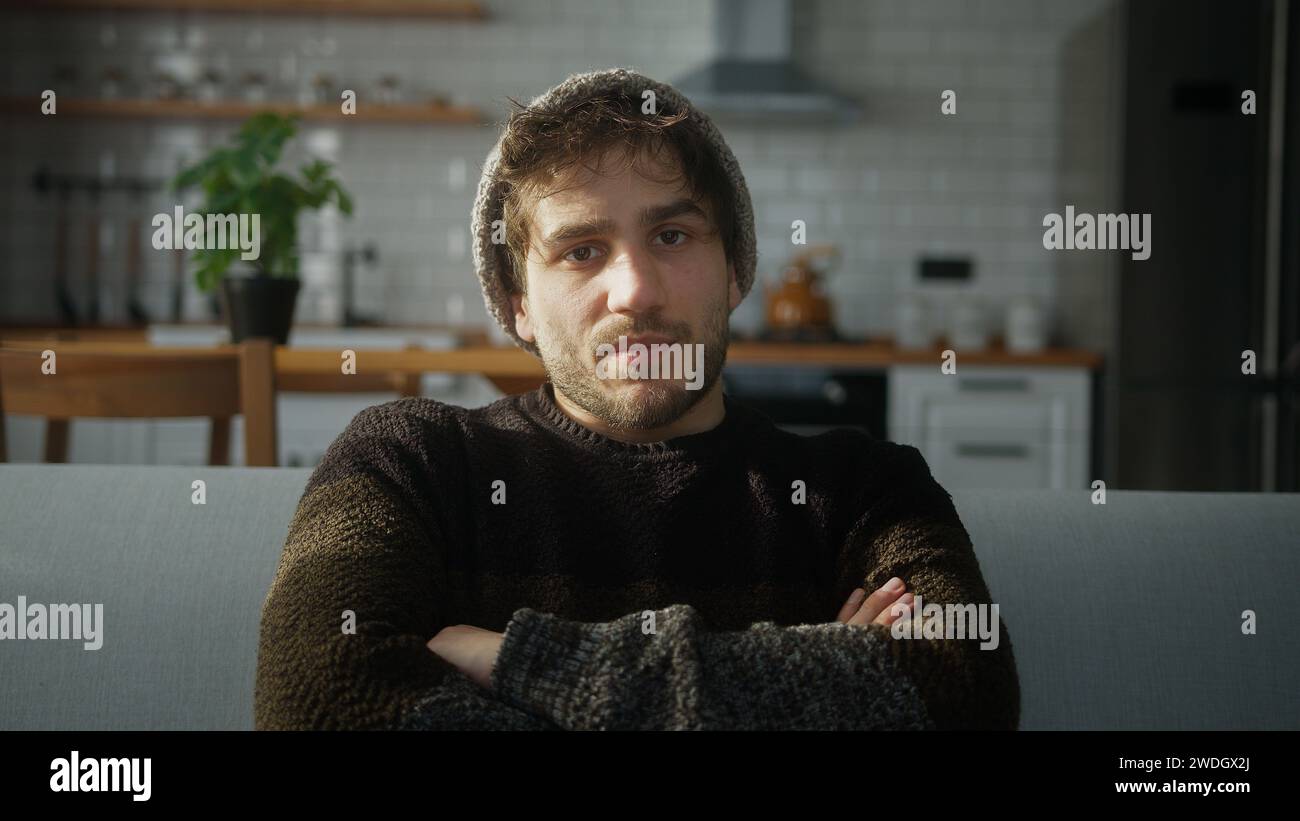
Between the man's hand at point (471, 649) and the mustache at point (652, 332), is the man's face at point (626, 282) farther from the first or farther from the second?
the man's hand at point (471, 649)

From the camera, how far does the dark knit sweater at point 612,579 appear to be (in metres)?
0.96

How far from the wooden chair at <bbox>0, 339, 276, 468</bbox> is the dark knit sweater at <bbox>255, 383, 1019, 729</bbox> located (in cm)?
76

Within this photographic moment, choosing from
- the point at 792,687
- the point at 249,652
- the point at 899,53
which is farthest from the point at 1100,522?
the point at 899,53

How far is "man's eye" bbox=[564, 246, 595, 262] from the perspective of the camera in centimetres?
121

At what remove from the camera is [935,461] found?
379cm

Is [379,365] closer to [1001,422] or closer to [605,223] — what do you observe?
[605,223]

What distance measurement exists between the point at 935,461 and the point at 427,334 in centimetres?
171

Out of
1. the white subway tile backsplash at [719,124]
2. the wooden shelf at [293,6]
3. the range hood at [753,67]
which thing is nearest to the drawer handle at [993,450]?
the white subway tile backsplash at [719,124]

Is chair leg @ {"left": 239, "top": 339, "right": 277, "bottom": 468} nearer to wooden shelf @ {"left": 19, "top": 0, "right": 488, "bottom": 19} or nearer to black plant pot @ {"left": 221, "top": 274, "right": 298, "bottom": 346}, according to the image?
black plant pot @ {"left": 221, "top": 274, "right": 298, "bottom": 346}

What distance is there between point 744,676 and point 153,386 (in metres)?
1.27

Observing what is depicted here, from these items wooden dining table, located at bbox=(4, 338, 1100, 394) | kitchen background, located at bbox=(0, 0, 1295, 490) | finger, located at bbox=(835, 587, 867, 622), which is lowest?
finger, located at bbox=(835, 587, 867, 622)

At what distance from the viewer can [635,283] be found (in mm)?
1166

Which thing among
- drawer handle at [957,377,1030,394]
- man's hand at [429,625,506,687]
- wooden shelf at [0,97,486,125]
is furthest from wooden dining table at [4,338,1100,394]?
wooden shelf at [0,97,486,125]
